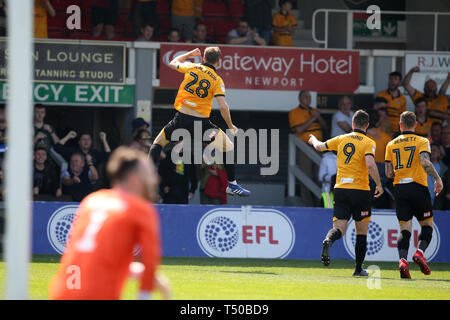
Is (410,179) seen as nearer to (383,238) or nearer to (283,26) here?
(383,238)

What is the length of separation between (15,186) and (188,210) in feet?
29.7

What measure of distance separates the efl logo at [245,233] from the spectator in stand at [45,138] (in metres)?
3.07

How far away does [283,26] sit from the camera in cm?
1922

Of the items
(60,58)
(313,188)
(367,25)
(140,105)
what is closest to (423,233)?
(313,188)

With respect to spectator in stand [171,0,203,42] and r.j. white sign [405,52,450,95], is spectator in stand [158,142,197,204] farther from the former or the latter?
r.j. white sign [405,52,450,95]

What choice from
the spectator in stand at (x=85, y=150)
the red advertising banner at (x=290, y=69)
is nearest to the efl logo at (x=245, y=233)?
the spectator in stand at (x=85, y=150)

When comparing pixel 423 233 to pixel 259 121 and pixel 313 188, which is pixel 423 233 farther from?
pixel 259 121

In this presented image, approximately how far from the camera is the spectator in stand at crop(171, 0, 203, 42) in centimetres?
Answer: 1920

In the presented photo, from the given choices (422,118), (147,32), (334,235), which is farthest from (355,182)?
(147,32)

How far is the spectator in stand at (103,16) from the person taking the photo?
18766 mm

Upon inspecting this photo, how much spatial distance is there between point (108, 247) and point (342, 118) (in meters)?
12.7

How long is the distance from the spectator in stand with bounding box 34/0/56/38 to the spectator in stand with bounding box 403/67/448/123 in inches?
292

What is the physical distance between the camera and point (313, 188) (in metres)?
18.1
